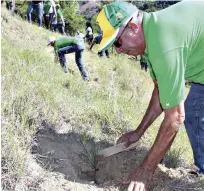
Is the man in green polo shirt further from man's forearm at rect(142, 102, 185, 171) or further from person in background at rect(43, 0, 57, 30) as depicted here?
person in background at rect(43, 0, 57, 30)

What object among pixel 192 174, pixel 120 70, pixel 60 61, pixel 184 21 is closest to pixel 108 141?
pixel 192 174

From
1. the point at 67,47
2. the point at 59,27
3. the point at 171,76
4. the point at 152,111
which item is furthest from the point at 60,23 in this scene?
the point at 171,76

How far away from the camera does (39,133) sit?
3.42 meters

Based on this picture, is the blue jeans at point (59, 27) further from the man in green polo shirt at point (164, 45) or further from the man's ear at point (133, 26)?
the man's ear at point (133, 26)

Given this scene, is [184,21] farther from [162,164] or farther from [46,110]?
[46,110]

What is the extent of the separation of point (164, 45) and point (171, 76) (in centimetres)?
19

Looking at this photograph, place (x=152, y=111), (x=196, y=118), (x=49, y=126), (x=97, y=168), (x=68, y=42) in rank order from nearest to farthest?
(x=196, y=118) < (x=97, y=168) < (x=152, y=111) < (x=49, y=126) < (x=68, y=42)

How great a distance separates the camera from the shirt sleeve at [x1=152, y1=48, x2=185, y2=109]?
2354 millimetres

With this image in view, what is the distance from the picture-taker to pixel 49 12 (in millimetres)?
13273

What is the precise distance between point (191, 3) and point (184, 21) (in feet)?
0.78

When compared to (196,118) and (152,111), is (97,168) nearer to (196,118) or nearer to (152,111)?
(152,111)

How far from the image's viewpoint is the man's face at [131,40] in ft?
8.18

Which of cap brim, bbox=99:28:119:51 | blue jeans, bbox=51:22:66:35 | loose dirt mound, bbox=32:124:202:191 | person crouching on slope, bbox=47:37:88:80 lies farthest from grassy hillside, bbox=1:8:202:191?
blue jeans, bbox=51:22:66:35

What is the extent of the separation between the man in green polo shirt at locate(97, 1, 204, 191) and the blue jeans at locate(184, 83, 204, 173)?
A: 0.29 metres
